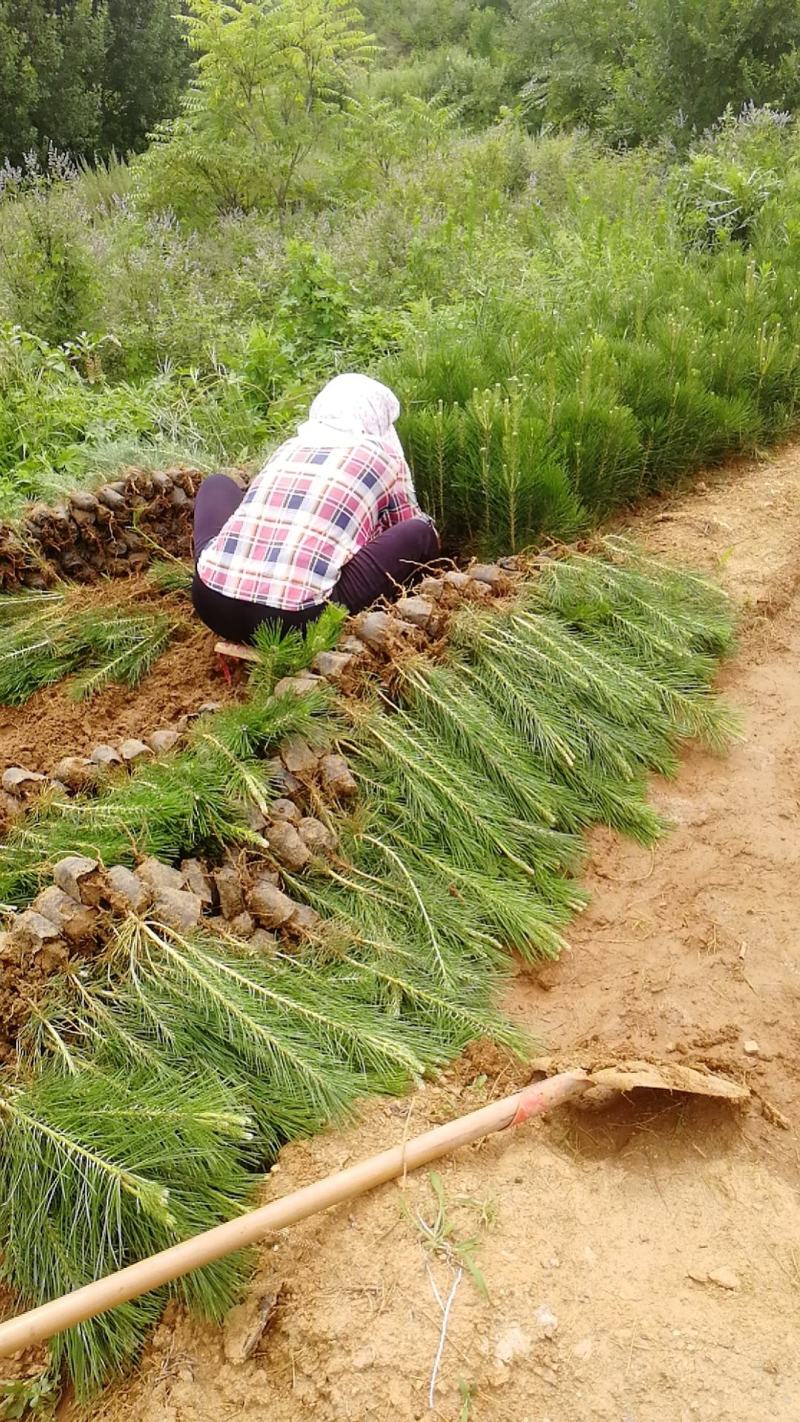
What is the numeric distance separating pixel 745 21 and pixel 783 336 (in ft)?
21.2

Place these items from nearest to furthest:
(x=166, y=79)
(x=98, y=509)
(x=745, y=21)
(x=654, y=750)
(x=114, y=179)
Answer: (x=654, y=750)
(x=98, y=509)
(x=745, y=21)
(x=114, y=179)
(x=166, y=79)

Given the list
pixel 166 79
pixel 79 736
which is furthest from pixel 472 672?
pixel 166 79

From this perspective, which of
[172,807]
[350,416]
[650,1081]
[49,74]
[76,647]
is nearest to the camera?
[650,1081]

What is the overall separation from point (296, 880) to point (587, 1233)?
1.06 m

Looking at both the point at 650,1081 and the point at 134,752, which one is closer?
the point at 650,1081

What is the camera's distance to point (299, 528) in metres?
3.16

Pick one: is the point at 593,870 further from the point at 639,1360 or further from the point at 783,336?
the point at 783,336

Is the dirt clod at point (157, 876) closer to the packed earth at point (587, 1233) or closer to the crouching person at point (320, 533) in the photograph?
the packed earth at point (587, 1233)

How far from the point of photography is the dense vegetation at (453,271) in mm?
4242

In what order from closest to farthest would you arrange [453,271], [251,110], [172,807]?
[172,807], [453,271], [251,110]

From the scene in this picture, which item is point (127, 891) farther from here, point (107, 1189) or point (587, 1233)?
point (587, 1233)

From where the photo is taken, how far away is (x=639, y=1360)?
5.22ft

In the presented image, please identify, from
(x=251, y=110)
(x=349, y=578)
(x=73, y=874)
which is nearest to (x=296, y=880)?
(x=73, y=874)

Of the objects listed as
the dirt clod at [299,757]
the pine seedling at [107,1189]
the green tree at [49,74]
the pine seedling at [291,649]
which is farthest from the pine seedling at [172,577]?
the green tree at [49,74]
